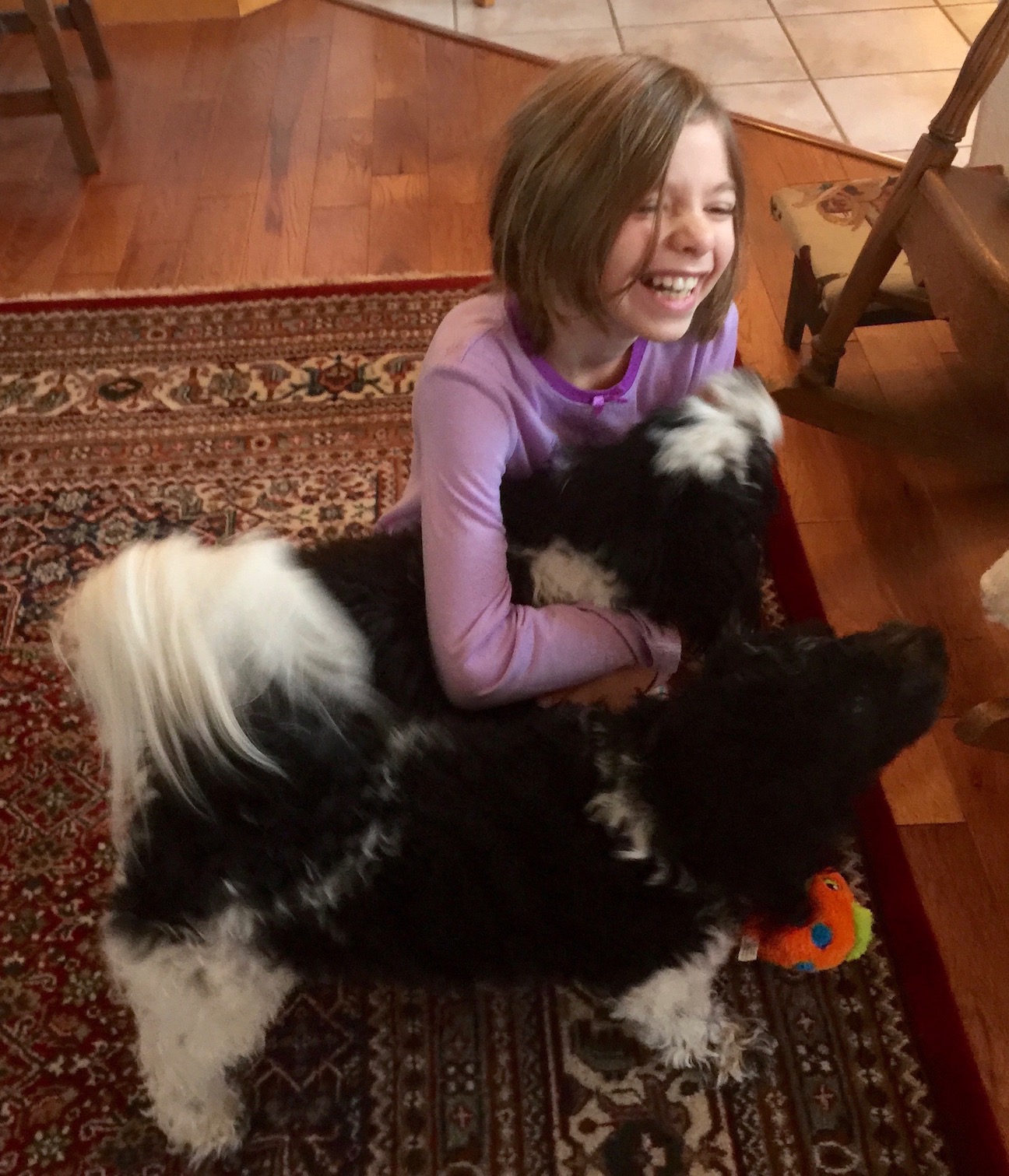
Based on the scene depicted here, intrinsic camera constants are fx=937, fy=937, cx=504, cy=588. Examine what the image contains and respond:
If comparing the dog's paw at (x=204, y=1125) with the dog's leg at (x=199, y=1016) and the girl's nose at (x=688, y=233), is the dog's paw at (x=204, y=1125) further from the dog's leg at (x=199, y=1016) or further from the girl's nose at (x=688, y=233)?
the girl's nose at (x=688, y=233)

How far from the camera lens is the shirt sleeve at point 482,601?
0.96m

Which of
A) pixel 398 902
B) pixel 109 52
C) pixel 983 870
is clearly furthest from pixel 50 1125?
pixel 109 52

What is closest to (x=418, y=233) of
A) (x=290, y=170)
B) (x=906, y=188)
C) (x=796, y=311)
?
(x=290, y=170)

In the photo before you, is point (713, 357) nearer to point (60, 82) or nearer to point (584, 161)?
point (584, 161)

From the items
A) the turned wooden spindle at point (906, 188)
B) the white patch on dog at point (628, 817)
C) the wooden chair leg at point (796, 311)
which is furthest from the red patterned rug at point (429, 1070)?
the wooden chair leg at point (796, 311)

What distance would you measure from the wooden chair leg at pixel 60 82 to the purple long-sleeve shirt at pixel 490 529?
171cm

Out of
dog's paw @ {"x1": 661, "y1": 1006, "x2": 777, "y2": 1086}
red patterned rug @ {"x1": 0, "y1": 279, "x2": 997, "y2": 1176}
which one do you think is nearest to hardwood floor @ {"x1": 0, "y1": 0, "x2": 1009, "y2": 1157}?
red patterned rug @ {"x1": 0, "y1": 279, "x2": 997, "y2": 1176}

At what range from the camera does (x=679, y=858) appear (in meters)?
0.83

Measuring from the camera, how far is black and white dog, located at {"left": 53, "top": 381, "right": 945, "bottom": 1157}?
67 cm

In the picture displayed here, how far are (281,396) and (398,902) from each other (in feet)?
3.87

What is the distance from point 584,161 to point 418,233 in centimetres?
136

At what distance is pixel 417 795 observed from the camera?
2.64ft

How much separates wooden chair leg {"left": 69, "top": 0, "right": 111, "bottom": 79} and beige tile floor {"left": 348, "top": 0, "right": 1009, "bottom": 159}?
2.88ft

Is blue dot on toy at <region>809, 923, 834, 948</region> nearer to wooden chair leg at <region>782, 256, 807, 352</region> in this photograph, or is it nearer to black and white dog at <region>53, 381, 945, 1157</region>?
black and white dog at <region>53, 381, 945, 1157</region>
